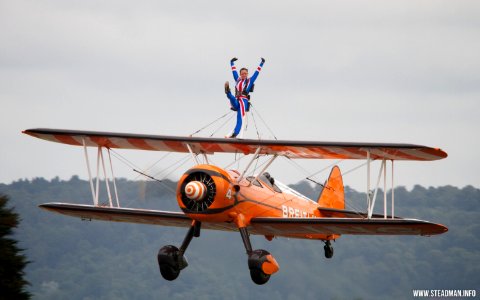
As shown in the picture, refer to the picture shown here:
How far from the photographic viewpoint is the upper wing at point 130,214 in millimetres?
25266

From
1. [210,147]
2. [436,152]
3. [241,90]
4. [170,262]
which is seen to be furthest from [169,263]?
[436,152]

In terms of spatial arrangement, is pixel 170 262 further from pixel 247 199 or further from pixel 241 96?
pixel 241 96

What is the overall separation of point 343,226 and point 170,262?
374cm

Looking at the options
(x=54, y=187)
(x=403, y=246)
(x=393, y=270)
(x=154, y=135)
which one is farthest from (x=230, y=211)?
(x=54, y=187)

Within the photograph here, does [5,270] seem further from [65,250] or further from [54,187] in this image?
[54,187]

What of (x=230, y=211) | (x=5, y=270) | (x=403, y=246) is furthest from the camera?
(x=403, y=246)

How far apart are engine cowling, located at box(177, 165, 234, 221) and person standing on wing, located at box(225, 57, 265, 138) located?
6.62 ft

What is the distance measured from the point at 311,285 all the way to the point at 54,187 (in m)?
40.5

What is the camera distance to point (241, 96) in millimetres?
25281

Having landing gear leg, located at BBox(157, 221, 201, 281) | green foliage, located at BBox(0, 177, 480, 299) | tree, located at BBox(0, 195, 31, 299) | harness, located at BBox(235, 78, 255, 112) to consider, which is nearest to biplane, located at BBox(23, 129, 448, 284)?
landing gear leg, located at BBox(157, 221, 201, 281)

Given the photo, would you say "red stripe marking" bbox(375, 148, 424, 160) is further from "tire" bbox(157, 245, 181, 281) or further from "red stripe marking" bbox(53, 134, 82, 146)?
"red stripe marking" bbox(53, 134, 82, 146)

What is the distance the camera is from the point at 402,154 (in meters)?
24.0

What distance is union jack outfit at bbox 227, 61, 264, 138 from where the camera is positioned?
25.1m

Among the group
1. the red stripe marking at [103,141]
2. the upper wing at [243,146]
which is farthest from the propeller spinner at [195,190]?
the red stripe marking at [103,141]
